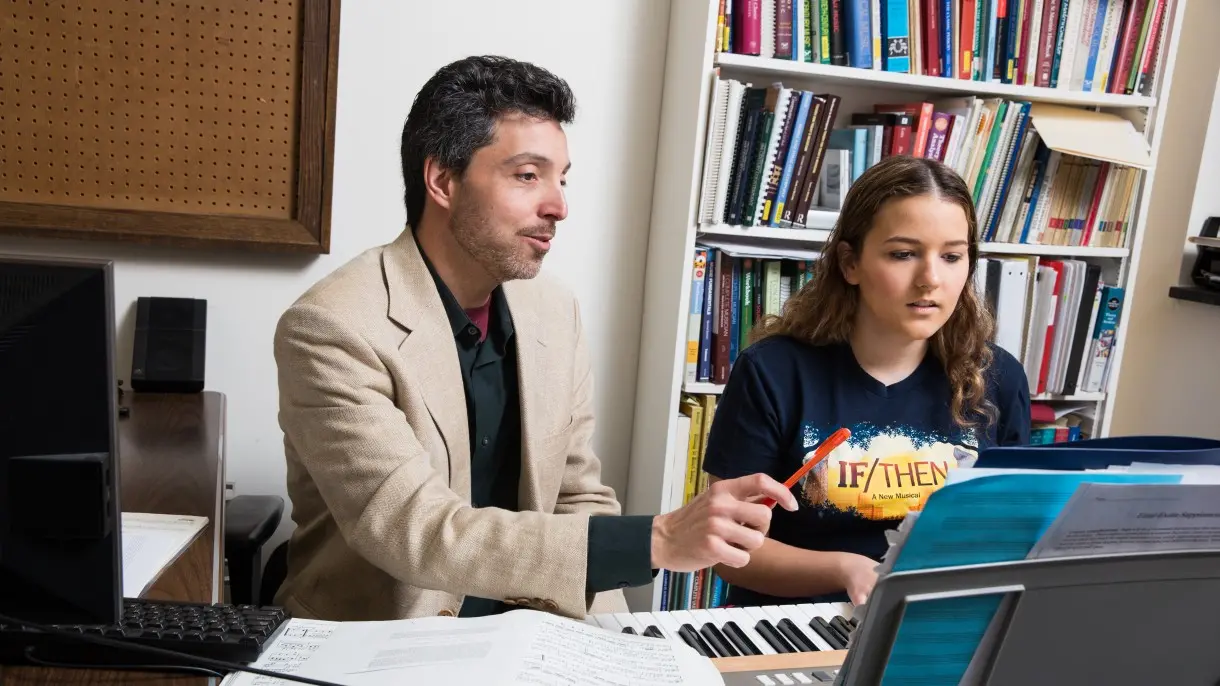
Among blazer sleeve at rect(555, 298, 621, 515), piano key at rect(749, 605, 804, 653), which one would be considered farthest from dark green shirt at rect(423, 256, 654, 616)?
piano key at rect(749, 605, 804, 653)

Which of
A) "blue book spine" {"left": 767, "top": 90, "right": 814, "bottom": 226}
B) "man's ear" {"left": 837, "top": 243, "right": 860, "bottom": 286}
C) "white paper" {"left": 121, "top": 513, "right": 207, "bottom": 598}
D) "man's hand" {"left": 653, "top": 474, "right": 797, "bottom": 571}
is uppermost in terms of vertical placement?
"blue book spine" {"left": 767, "top": 90, "right": 814, "bottom": 226}

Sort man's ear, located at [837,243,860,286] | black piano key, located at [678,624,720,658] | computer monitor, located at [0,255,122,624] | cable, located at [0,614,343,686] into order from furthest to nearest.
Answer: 1. man's ear, located at [837,243,860,286]
2. black piano key, located at [678,624,720,658]
3. cable, located at [0,614,343,686]
4. computer monitor, located at [0,255,122,624]

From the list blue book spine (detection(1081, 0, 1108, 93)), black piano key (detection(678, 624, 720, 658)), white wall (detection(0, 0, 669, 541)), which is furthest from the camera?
blue book spine (detection(1081, 0, 1108, 93))

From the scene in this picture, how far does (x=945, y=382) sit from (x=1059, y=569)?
1.00 meters

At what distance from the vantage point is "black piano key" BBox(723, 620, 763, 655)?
1.14 m

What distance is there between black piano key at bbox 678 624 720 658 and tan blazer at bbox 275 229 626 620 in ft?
0.40

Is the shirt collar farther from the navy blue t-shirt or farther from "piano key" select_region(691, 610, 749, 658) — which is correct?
"piano key" select_region(691, 610, 749, 658)

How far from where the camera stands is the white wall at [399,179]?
2119 millimetres

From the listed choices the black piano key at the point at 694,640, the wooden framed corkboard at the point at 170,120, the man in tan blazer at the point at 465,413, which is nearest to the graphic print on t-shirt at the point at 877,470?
the man in tan blazer at the point at 465,413

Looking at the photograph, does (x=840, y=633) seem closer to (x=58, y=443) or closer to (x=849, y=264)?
(x=849, y=264)

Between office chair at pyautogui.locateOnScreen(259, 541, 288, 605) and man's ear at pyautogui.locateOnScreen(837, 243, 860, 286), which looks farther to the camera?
man's ear at pyautogui.locateOnScreen(837, 243, 860, 286)

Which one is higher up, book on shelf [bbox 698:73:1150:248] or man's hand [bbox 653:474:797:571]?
book on shelf [bbox 698:73:1150:248]

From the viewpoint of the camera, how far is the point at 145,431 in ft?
5.59

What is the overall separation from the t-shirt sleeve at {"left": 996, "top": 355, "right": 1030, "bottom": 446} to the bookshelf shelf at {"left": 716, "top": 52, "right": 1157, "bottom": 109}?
0.76m
